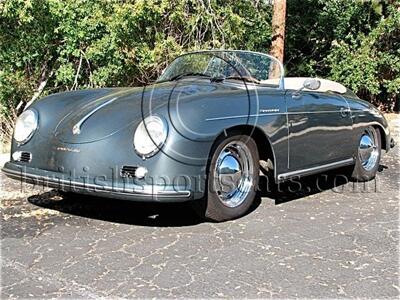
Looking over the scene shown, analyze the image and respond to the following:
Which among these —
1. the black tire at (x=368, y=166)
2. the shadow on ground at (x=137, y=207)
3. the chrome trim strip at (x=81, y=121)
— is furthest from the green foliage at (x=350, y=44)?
the chrome trim strip at (x=81, y=121)

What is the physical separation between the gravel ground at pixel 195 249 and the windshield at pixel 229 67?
1.23 metres

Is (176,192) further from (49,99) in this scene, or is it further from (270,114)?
(49,99)

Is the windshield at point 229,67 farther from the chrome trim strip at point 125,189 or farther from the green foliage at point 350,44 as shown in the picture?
the green foliage at point 350,44

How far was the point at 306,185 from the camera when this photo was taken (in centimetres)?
570

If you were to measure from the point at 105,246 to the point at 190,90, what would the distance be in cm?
148

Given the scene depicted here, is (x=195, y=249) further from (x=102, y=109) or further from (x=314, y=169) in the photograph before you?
(x=314, y=169)

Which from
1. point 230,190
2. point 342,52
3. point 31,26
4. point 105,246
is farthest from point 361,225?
point 342,52

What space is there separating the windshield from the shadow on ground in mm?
1158

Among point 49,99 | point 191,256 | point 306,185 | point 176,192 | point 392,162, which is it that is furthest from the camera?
point 392,162

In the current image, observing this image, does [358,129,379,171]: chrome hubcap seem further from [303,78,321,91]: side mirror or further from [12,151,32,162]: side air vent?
[12,151,32,162]: side air vent

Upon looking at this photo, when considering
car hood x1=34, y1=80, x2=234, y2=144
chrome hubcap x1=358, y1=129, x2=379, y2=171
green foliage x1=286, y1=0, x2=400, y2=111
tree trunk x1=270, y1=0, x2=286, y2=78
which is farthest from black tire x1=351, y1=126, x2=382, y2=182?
green foliage x1=286, y1=0, x2=400, y2=111

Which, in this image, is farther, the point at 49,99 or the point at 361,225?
the point at 49,99

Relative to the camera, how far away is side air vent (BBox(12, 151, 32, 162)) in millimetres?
4254

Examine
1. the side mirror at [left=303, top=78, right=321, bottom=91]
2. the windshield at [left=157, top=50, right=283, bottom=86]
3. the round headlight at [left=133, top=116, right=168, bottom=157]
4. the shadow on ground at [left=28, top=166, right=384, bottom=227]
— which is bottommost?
the shadow on ground at [left=28, top=166, right=384, bottom=227]
